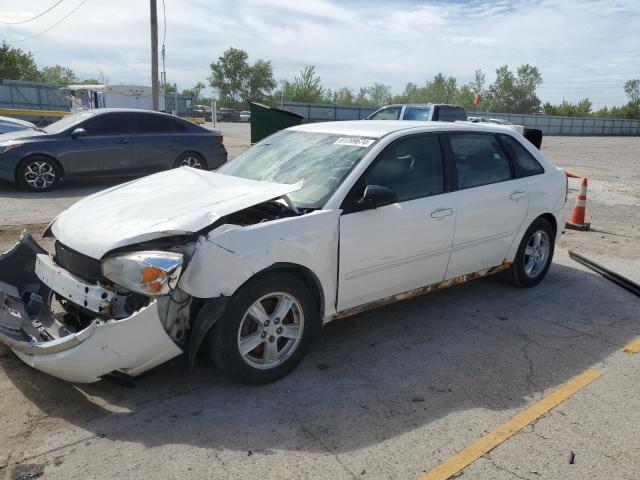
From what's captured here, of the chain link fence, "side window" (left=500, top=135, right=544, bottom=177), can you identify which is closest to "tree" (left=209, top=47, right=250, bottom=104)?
the chain link fence

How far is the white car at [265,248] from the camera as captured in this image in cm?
306

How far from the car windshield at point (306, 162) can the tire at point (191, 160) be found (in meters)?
6.63

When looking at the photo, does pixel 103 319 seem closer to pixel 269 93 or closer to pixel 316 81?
pixel 316 81

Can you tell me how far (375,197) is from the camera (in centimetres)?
372

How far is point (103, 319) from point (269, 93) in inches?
3573

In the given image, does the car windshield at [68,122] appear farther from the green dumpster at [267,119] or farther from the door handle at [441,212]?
the door handle at [441,212]

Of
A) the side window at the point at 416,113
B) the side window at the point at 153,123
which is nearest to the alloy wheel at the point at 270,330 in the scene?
the side window at the point at 153,123

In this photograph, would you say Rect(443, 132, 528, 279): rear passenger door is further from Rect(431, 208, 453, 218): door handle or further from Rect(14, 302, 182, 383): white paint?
Rect(14, 302, 182, 383): white paint

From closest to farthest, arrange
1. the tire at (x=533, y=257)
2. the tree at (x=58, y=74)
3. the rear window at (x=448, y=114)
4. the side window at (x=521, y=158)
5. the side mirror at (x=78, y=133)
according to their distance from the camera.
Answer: the side window at (x=521, y=158) < the tire at (x=533, y=257) < the side mirror at (x=78, y=133) < the rear window at (x=448, y=114) < the tree at (x=58, y=74)

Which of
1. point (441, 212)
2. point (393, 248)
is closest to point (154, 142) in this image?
point (441, 212)

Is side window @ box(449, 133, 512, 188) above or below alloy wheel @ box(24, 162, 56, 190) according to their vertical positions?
above

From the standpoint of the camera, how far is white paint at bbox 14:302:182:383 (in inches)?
114

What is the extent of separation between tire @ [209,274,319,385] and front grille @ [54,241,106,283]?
0.77 metres

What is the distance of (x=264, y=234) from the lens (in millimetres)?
3316
